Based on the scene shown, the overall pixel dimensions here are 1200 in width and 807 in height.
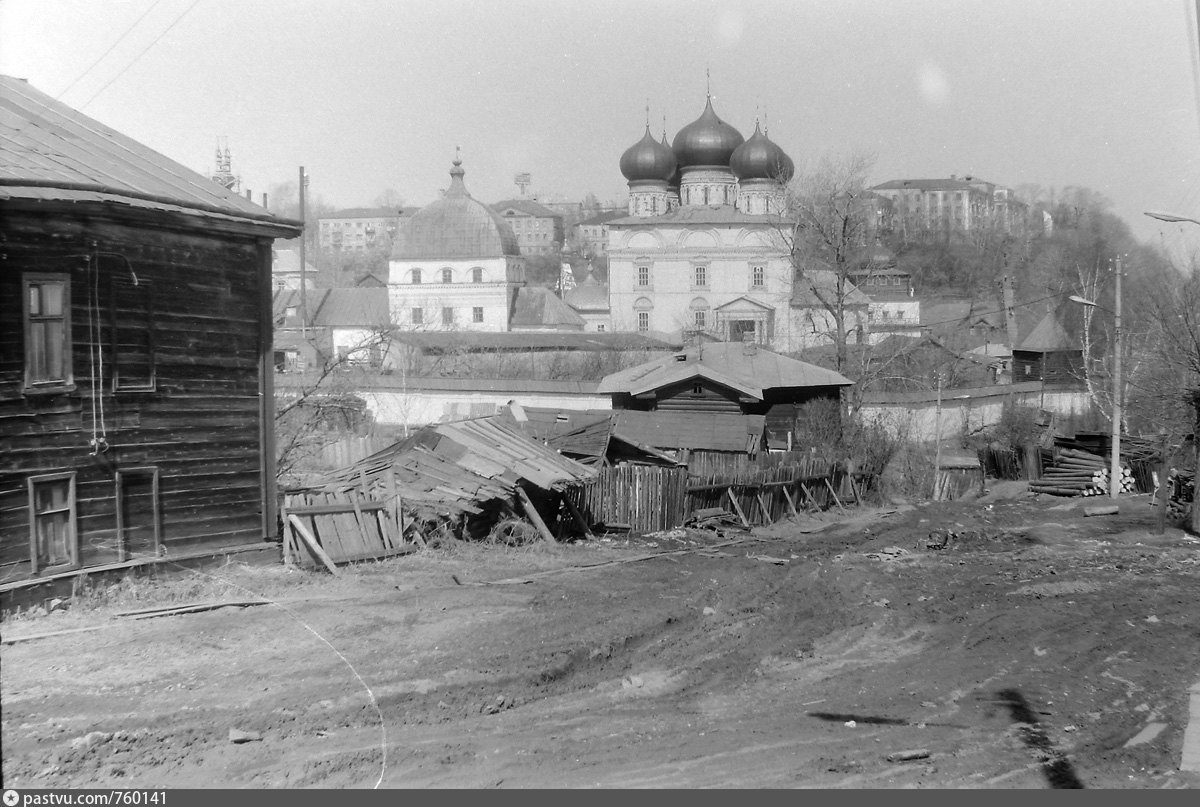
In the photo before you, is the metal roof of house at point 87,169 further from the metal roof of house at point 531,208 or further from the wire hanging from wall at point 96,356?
the metal roof of house at point 531,208

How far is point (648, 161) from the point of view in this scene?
72.3m

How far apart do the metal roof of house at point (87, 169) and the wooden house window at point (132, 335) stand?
3.53 feet

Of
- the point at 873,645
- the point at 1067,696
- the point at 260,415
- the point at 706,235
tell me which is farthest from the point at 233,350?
the point at 706,235

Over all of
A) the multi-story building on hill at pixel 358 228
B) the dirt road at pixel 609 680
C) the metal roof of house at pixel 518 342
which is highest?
the multi-story building on hill at pixel 358 228

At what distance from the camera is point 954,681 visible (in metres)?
11.2

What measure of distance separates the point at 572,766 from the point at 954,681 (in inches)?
183

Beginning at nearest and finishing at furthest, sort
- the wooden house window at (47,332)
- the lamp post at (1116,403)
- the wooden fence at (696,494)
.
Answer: the wooden house window at (47,332) → the wooden fence at (696,494) → the lamp post at (1116,403)

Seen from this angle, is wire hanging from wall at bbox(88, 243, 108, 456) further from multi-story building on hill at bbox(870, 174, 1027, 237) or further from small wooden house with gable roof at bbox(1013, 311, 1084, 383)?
small wooden house with gable roof at bbox(1013, 311, 1084, 383)

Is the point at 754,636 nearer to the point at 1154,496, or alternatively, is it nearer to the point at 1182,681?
the point at 1182,681

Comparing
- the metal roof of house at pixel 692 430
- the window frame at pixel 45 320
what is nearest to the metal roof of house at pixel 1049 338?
the metal roof of house at pixel 692 430

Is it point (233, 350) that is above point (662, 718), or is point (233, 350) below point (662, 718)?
above

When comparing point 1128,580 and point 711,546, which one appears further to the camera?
point 711,546

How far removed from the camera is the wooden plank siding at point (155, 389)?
41.4 ft

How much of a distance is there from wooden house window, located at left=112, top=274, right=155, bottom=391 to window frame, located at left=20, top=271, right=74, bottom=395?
1.94ft
